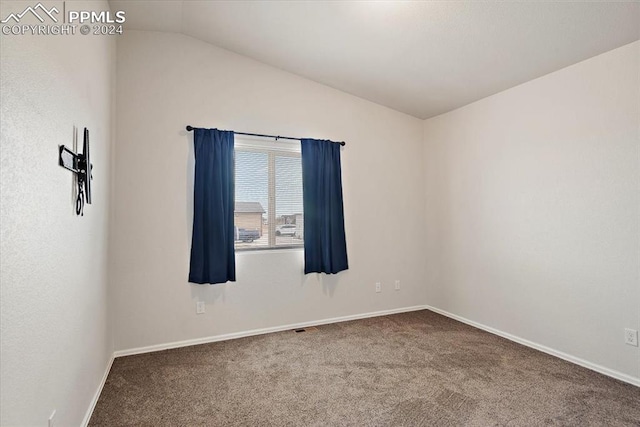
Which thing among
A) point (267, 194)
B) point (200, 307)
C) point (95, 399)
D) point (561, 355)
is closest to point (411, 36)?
point (267, 194)

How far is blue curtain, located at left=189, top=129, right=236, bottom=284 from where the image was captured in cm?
330

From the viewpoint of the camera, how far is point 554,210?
301 centimetres

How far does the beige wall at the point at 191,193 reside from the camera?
3.16 meters

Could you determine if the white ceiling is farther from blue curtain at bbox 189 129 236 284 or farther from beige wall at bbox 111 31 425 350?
blue curtain at bbox 189 129 236 284

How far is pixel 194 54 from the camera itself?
3449 millimetres

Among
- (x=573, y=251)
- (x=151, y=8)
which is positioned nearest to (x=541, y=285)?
(x=573, y=251)

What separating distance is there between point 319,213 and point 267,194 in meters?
0.63

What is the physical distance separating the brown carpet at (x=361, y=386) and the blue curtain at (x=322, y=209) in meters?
0.88

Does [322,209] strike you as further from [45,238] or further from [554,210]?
[45,238]

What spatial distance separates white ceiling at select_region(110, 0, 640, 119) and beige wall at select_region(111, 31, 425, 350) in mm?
293

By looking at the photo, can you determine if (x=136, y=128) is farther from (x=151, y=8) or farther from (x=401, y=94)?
(x=401, y=94)

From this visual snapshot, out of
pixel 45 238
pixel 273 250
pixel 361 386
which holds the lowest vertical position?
pixel 361 386

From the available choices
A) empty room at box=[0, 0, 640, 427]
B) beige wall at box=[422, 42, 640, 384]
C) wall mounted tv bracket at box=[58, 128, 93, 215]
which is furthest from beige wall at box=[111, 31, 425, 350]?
wall mounted tv bracket at box=[58, 128, 93, 215]

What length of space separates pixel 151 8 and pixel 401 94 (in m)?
2.64
